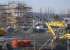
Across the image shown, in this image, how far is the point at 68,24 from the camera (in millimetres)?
8289

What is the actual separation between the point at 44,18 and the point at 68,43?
2.10 ft

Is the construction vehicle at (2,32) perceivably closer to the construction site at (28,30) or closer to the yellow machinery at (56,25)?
the construction site at (28,30)

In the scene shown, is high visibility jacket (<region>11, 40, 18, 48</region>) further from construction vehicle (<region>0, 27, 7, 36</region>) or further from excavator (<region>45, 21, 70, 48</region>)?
excavator (<region>45, 21, 70, 48</region>)

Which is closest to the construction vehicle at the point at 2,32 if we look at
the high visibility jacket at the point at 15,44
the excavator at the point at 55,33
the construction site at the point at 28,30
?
the construction site at the point at 28,30

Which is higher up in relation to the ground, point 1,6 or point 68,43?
point 1,6

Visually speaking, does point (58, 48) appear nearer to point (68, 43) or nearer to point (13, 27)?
point (68, 43)

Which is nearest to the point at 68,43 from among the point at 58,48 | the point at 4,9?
the point at 58,48

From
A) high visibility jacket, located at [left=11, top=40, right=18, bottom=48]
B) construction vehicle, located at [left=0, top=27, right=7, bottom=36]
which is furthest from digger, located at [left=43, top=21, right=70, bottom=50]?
construction vehicle, located at [left=0, top=27, right=7, bottom=36]

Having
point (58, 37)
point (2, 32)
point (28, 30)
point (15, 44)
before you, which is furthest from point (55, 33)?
point (2, 32)

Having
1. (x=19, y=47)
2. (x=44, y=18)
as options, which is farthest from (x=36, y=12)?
(x=19, y=47)

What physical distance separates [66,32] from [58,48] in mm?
334

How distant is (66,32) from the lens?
27.1 ft

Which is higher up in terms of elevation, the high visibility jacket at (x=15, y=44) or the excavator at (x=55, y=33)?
the excavator at (x=55, y=33)

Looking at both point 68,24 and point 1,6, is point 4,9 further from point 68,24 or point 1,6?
point 68,24
